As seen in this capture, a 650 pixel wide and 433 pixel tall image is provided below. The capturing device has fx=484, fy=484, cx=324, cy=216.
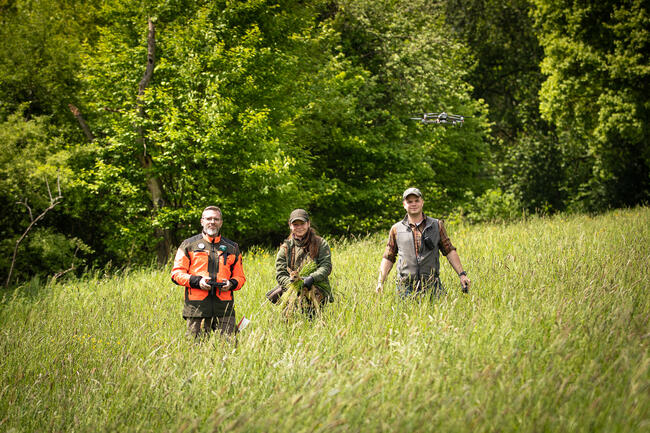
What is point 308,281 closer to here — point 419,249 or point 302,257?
point 302,257

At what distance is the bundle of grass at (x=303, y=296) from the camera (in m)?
4.62

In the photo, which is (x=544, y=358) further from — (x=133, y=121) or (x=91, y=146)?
(x=91, y=146)

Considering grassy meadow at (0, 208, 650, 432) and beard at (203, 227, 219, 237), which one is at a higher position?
beard at (203, 227, 219, 237)

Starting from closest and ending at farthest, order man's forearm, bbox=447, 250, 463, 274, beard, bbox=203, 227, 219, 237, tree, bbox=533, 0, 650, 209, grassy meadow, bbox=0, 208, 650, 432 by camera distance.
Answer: grassy meadow, bbox=0, 208, 650, 432, beard, bbox=203, 227, 219, 237, man's forearm, bbox=447, 250, 463, 274, tree, bbox=533, 0, 650, 209

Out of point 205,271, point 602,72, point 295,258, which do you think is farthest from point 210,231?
point 602,72

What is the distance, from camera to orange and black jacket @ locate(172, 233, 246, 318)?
4.68 metres

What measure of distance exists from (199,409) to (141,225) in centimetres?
1102

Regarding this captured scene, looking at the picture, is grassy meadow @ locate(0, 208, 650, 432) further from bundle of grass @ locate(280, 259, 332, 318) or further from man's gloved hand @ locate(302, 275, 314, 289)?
man's gloved hand @ locate(302, 275, 314, 289)

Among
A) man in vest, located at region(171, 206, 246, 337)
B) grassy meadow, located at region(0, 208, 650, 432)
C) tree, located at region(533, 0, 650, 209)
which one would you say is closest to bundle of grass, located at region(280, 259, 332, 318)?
grassy meadow, located at region(0, 208, 650, 432)

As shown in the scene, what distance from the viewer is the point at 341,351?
345 centimetres

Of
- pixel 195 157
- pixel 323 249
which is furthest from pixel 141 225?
pixel 323 249

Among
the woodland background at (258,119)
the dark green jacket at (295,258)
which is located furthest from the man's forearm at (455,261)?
the woodland background at (258,119)

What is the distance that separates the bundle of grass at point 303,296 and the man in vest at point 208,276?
511 mm

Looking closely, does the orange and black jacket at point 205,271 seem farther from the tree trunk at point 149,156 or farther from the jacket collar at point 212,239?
the tree trunk at point 149,156
